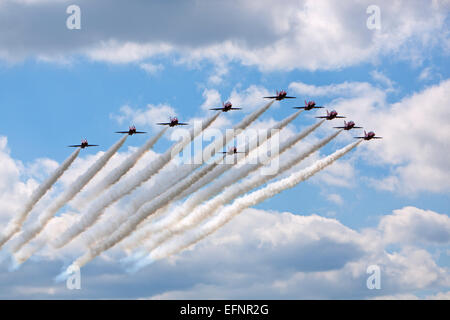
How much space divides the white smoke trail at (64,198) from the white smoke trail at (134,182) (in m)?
5.12

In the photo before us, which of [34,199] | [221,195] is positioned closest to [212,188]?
[221,195]

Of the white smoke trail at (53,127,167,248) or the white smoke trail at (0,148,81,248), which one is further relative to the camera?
the white smoke trail at (0,148,81,248)

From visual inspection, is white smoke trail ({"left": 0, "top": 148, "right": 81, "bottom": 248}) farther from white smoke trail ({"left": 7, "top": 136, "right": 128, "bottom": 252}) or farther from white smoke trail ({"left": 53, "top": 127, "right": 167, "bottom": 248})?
white smoke trail ({"left": 53, "top": 127, "right": 167, "bottom": 248})

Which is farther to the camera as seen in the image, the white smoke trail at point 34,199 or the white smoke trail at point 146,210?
the white smoke trail at point 34,199

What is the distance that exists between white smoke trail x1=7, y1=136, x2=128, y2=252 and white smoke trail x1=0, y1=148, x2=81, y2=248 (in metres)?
2.81

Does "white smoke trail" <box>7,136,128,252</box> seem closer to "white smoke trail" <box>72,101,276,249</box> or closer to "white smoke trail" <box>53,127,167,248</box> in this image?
"white smoke trail" <box>53,127,167,248</box>

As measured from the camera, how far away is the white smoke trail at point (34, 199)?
9900 centimetres

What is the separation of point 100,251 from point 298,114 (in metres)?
46.9

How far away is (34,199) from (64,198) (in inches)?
Answer: 369

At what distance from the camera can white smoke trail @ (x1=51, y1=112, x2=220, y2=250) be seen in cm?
8844

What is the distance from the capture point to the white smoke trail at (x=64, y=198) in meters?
95.2

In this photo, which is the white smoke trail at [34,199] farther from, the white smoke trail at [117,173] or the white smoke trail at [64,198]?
the white smoke trail at [117,173]

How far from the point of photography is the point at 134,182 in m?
93.8
